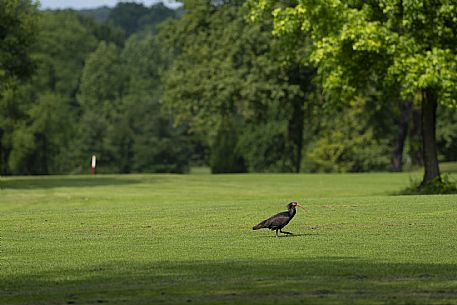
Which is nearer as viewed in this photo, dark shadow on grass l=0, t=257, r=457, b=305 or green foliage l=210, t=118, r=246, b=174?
dark shadow on grass l=0, t=257, r=457, b=305

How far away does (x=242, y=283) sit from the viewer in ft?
47.1

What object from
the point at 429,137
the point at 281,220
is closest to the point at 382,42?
the point at 429,137

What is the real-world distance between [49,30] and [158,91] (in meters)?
15.7

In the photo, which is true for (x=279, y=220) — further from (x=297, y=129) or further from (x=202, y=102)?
(x=297, y=129)

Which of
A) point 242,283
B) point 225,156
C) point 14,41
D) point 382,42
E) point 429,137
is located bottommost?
point 242,283

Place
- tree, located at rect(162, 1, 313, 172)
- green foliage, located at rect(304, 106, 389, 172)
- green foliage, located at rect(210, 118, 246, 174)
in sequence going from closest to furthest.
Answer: tree, located at rect(162, 1, 313, 172) < green foliage, located at rect(210, 118, 246, 174) < green foliage, located at rect(304, 106, 389, 172)

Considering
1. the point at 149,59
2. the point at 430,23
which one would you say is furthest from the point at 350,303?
the point at 149,59

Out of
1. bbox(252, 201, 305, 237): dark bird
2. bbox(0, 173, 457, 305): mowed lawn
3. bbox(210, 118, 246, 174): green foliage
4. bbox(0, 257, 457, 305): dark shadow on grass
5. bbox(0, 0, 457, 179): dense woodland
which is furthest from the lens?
bbox(210, 118, 246, 174): green foliage

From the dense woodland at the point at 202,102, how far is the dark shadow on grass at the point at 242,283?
69.4 feet

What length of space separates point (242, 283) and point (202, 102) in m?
56.7

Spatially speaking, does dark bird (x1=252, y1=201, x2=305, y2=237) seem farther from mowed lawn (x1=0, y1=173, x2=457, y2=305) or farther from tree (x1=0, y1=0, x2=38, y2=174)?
tree (x1=0, y1=0, x2=38, y2=174)

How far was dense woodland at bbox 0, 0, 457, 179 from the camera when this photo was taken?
52250 mm

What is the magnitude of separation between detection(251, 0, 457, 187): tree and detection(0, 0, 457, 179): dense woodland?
16 cm

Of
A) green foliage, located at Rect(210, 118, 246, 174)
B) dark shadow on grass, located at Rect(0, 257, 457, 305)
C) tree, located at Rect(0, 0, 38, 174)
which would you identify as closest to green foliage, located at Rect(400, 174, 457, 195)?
tree, located at Rect(0, 0, 38, 174)
